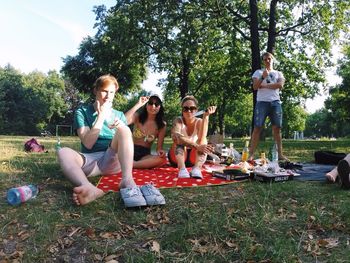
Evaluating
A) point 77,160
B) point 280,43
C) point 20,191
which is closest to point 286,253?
point 77,160

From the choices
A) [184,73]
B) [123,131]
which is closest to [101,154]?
[123,131]

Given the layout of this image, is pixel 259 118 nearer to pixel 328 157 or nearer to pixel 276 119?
pixel 276 119

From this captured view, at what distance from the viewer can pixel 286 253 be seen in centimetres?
293

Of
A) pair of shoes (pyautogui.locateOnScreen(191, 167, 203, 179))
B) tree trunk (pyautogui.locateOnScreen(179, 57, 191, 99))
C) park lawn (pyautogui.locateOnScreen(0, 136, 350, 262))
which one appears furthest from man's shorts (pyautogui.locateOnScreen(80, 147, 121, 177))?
tree trunk (pyautogui.locateOnScreen(179, 57, 191, 99))

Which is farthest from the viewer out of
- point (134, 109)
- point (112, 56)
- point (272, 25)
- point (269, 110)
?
point (112, 56)

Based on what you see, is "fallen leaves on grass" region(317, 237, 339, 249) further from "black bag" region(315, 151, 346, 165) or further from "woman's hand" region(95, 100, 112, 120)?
"black bag" region(315, 151, 346, 165)

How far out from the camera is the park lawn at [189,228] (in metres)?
3.00

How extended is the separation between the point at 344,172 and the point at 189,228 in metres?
2.12

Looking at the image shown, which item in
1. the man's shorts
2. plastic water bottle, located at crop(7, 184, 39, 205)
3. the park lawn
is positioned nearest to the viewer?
the park lawn

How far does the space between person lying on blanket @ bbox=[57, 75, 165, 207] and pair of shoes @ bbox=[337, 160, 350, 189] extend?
2120 millimetres

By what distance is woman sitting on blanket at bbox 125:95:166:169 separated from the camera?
5.68m

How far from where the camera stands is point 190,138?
18.5 feet

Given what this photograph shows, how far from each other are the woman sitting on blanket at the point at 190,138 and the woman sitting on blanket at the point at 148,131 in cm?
28

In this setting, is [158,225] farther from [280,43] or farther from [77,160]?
[280,43]
